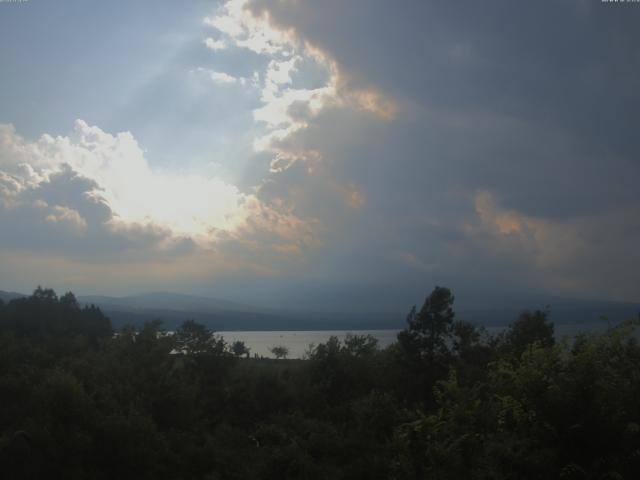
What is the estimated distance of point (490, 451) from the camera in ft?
33.3

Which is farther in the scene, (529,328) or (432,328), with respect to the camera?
(529,328)

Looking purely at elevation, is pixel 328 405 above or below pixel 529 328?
below

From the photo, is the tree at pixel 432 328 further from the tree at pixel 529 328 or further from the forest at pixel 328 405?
the tree at pixel 529 328

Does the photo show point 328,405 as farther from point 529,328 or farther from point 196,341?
point 529,328

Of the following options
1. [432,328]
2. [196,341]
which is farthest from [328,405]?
[196,341]

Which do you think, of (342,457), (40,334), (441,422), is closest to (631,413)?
(441,422)

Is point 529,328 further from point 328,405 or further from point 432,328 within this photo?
point 328,405

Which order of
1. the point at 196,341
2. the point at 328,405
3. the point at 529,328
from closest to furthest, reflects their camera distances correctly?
the point at 328,405 < the point at 529,328 < the point at 196,341

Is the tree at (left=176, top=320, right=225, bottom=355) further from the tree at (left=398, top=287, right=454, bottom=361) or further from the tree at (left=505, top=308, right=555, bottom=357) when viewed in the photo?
the tree at (left=505, top=308, right=555, bottom=357)

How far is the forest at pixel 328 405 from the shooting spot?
396 inches

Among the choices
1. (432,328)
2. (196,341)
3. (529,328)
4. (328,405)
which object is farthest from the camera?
(196,341)

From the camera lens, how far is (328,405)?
34219mm

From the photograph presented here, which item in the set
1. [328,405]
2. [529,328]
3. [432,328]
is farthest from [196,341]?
[529,328]

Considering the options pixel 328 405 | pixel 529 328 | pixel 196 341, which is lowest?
pixel 328 405
